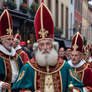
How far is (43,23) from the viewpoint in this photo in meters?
6.14

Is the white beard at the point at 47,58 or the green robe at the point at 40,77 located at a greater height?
the white beard at the point at 47,58

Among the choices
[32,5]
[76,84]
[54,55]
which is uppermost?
[32,5]

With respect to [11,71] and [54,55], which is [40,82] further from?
[11,71]

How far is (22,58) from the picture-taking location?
825 centimetres

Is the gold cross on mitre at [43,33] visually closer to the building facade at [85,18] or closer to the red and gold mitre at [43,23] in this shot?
the red and gold mitre at [43,23]

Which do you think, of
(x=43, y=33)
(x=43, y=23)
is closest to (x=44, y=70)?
(x=43, y=33)

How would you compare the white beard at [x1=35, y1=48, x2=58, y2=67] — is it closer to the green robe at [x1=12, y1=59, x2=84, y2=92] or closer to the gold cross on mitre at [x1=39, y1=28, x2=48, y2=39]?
the green robe at [x1=12, y1=59, x2=84, y2=92]

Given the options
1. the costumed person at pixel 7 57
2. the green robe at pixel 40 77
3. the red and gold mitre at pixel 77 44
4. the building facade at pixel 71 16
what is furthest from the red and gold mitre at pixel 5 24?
the building facade at pixel 71 16

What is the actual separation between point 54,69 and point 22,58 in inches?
89.3

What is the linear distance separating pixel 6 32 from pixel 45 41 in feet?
7.06

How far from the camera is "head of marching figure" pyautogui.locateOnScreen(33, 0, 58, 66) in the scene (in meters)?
5.97

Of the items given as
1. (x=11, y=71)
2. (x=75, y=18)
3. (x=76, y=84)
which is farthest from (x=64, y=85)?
(x=75, y=18)

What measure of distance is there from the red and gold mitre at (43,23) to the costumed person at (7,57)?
65.9 inches

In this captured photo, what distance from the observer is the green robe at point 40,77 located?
602cm
